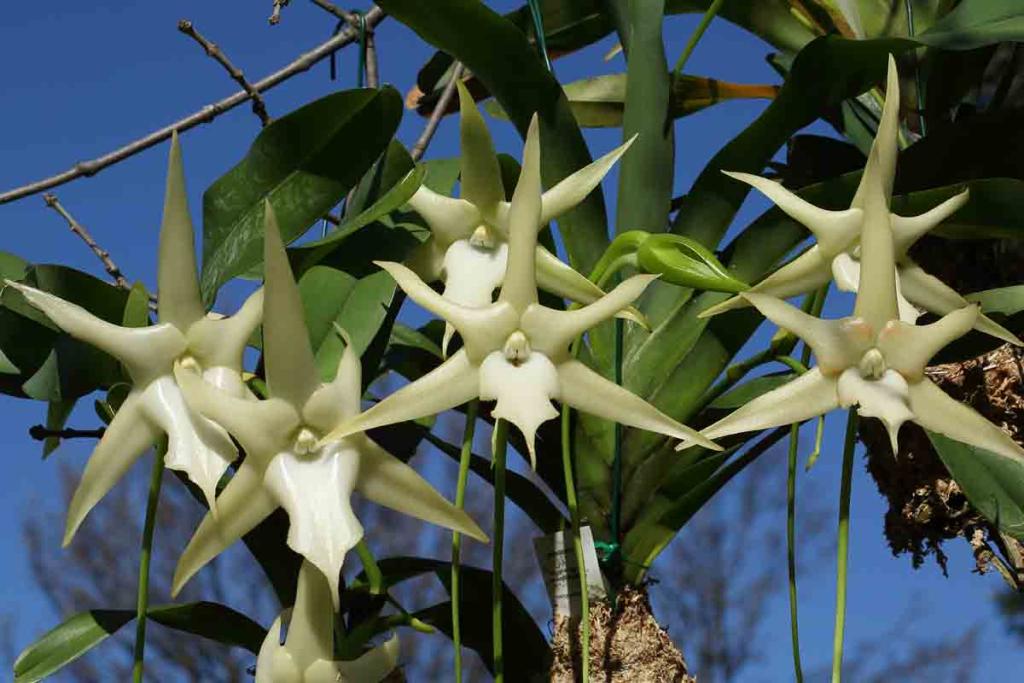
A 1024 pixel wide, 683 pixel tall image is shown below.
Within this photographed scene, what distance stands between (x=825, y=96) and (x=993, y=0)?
263 millimetres

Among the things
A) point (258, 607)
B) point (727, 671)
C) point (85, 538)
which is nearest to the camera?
point (727, 671)

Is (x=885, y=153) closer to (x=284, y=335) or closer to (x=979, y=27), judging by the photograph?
(x=284, y=335)

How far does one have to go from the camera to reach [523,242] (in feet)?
2.44

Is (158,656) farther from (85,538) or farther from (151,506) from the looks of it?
(151,506)

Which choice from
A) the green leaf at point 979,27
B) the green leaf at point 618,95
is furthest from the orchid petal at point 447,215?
the green leaf at point 618,95

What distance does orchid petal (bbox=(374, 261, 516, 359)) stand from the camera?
0.72 m

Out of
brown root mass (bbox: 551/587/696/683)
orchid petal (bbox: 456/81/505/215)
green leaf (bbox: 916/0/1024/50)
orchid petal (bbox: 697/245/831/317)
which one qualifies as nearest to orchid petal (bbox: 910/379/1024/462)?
orchid petal (bbox: 697/245/831/317)

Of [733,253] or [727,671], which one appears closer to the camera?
[733,253]

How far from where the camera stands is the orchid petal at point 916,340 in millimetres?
729

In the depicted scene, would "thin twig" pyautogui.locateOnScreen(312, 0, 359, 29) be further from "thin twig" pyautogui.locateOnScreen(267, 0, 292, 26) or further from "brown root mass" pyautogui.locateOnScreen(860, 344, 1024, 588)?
"brown root mass" pyautogui.locateOnScreen(860, 344, 1024, 588)

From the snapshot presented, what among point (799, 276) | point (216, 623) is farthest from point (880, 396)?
point (216, 623)

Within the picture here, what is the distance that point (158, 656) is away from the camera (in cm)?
545

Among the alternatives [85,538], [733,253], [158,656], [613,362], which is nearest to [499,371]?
[613,362]

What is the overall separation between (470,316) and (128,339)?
0.76ft
